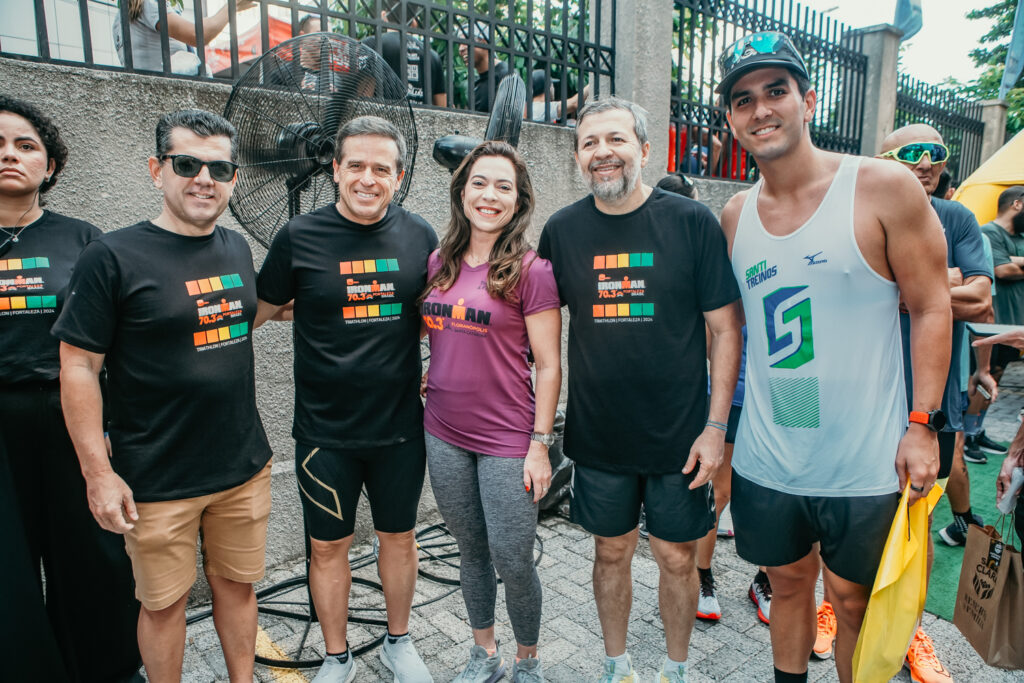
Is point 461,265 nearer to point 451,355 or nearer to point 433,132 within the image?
point 451,355

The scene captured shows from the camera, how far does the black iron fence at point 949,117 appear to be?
9570 millimetres

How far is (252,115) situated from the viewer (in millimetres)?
2553

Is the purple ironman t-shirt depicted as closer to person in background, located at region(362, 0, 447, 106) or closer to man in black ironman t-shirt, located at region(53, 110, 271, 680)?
man in black ironman t-shirt, located at region(53, 110, 271, 680)

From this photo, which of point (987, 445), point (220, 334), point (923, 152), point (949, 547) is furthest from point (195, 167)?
point (987, 445)

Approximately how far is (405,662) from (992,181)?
734 cm

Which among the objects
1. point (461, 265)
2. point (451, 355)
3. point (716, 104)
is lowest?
point (451, 355)

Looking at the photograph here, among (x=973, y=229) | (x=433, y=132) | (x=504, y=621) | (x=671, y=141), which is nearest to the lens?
(x=973, y=229)

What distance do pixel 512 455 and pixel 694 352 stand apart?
0.80 meters

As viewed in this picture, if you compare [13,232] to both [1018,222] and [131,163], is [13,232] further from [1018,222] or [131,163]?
[1018,222]

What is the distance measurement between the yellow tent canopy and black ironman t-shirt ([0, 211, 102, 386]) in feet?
24.7

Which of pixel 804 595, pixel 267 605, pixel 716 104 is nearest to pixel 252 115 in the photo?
pixel 267 605

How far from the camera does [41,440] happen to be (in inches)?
96.2

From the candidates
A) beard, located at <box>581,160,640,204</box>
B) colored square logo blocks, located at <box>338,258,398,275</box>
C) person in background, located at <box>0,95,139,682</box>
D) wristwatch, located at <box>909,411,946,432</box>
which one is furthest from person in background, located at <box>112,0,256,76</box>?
wristwatch, located at <box>909,411,946,432</box>

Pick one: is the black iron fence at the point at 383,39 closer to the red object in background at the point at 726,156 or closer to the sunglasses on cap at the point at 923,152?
the red object in background at the point at 726,156
